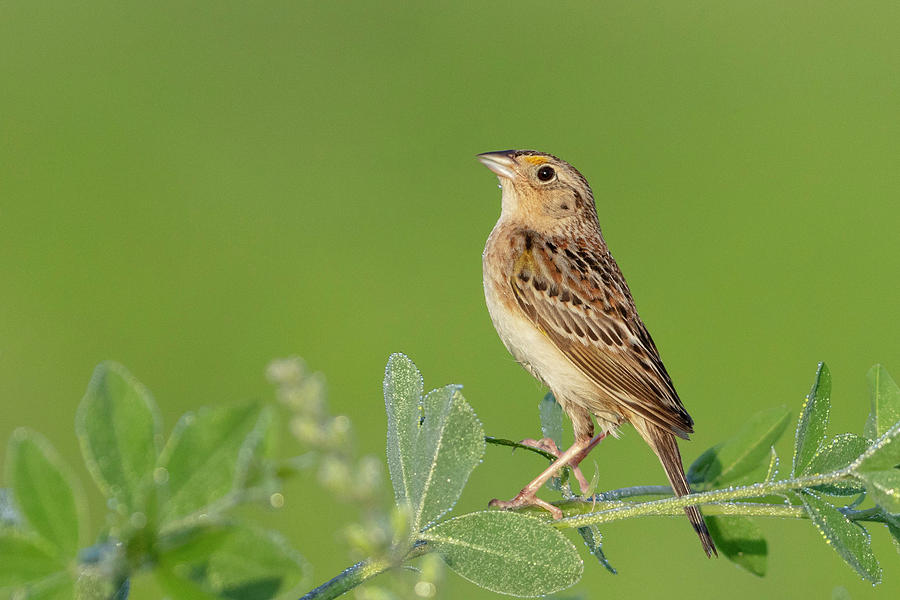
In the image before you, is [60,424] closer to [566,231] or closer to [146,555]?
[566,231]

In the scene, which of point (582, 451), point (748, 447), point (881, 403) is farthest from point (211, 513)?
point (582, 451)

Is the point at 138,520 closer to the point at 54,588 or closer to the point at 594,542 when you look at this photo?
the point at 54,588

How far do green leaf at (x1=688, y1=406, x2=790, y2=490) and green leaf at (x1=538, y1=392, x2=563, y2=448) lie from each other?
0.91ft

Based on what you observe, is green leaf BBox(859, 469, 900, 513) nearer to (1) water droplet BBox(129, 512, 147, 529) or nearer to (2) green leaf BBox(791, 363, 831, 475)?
(2) green leaf BBox(791, 363, 831, 475)

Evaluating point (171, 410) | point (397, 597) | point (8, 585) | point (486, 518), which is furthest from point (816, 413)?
point (171, 410)

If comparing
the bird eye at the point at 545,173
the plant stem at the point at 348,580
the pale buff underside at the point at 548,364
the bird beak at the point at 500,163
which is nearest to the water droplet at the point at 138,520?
the plant stem at the point at 348,580

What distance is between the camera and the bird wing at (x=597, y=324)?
278 cm

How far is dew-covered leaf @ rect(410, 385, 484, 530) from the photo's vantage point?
39.7 inches

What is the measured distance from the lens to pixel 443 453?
3.40ft

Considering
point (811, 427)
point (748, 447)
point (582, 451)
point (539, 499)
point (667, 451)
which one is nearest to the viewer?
point (811, 427)

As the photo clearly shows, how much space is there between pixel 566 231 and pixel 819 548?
7110 mm

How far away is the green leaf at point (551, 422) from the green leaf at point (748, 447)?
0.91ft

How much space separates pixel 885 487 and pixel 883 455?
3 centimetres

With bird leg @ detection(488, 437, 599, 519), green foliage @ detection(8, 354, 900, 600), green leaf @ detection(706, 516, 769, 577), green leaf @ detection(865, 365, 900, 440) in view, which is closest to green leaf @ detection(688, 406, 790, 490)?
green leaf @ detection(706, 516, 769, 577)
